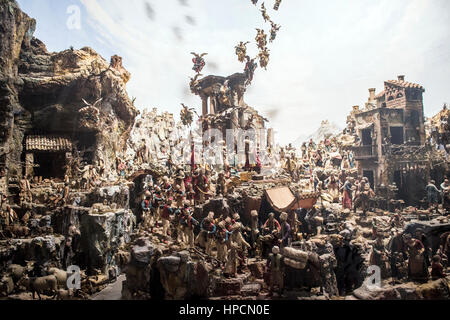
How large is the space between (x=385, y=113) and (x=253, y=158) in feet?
16.4

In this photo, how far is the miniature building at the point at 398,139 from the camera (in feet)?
26.3

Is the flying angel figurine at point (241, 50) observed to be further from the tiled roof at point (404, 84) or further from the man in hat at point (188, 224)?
the man in hat at point (188, 224)

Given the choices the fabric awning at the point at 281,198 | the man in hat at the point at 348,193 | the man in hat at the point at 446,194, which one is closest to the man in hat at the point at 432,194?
the man in hat at the point at 446,194

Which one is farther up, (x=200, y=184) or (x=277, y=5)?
(x=277, y=5)

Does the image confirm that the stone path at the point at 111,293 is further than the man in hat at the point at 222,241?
No

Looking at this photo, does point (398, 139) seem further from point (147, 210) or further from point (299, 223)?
point (147, 210)

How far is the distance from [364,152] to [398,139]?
94 cm

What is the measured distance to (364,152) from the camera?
8.59m

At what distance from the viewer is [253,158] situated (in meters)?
11.7

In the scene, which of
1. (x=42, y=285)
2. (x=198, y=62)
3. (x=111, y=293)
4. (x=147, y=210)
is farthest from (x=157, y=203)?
(x=198, y=62)

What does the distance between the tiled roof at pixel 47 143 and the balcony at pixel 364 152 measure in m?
8.70

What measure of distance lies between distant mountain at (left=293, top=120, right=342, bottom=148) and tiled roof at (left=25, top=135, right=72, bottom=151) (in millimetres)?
7502

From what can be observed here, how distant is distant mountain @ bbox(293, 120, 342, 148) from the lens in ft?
30.4
